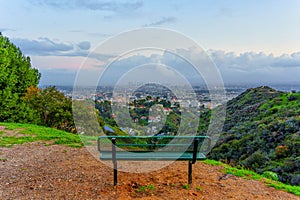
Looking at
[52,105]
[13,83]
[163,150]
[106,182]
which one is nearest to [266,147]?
[163,150]

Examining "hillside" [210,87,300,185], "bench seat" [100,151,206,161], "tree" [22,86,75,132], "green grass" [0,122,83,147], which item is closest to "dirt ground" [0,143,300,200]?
"bench seat" [100,151,206,161]

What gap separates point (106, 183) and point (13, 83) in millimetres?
14007

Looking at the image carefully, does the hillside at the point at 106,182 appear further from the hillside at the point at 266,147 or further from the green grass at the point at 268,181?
the hillside at the point at 266,147

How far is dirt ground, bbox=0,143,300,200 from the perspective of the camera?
377 centimetres

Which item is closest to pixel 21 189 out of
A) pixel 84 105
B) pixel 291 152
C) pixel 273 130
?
pixel 84 105

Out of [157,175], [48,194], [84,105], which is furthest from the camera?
[84,105]

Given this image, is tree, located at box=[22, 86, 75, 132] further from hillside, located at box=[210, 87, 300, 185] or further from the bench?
the bench

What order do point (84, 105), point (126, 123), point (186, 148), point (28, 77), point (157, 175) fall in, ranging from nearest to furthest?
point (186, 148) < point (157, 175) < point (126, 123) < point (84, 105) < point (28, 77)

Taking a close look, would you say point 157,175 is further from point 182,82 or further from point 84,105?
point 84,105

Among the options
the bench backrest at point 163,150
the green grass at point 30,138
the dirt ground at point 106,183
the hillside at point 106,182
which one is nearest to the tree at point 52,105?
the green grass at point 30,138

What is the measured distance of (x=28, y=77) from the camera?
17.0 m

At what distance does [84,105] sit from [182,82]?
4967 mm

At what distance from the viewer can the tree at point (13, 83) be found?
14.7 m

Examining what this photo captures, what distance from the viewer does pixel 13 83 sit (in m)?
15.5
